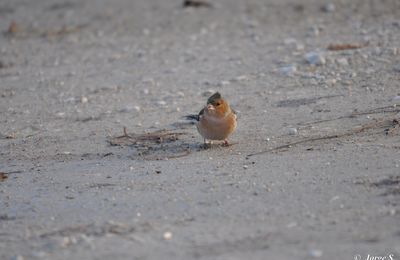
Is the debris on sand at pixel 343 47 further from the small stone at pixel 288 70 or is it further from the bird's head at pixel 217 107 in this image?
the bird's head at pixel 217 107

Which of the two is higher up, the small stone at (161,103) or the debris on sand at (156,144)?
the small stone at (161,103)

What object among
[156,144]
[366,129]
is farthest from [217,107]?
[366,129]

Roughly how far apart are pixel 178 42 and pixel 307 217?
6849 millimetres

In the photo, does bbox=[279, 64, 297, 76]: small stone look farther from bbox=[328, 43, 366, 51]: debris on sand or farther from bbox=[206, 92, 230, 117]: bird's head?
bbox=[206, 92, 230, 117]: bird's head

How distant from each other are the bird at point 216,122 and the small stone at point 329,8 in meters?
5.89

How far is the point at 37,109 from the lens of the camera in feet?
30.2

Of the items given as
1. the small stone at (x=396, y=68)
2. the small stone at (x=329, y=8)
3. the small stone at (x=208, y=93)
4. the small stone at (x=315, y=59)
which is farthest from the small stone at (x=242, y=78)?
the small stone at (x=329, y=8)

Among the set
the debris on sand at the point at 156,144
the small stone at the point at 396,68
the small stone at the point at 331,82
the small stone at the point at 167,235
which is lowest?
the small stone at the point at 167,235

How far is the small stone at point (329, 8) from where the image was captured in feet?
41.8

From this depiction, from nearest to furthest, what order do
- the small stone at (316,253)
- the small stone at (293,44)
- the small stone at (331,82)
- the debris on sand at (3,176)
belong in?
1. the small stone at (316,253)
2. the debris on sand at (3,176)
3. the small stone at (331,82)
4. the small stone at (293,44)

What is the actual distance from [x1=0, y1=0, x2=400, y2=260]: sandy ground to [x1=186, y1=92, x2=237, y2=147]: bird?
167 mm

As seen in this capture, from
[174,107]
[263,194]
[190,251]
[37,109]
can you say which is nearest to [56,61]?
[37,109]

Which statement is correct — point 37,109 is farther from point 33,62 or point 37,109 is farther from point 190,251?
point 190,251

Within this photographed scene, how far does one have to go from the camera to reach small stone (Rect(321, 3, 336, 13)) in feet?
41.8
